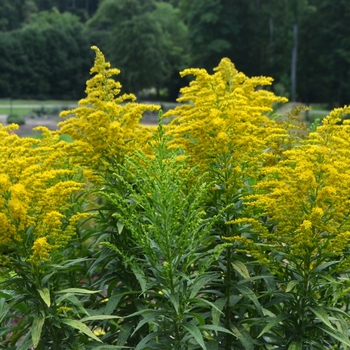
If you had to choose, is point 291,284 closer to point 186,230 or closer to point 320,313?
point 320,313

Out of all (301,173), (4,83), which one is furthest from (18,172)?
(4,83)

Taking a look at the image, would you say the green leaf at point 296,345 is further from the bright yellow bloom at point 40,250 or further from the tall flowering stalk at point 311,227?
the bright yellow bloom at point 40,250

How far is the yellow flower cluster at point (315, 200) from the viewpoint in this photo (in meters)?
2.97

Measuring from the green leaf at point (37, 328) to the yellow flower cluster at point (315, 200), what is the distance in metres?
1.40

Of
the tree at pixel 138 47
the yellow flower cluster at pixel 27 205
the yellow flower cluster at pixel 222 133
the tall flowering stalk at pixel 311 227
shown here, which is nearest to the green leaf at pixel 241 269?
the tall flowering stalk at pixel 311 227

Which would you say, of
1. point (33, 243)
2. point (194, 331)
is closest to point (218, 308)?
point (194, 331)

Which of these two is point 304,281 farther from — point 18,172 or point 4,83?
point 4,83

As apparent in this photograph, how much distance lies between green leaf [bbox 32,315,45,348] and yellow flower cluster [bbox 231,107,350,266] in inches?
55.1

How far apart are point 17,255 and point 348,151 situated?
2100 mm

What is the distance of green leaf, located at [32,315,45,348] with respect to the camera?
282cm

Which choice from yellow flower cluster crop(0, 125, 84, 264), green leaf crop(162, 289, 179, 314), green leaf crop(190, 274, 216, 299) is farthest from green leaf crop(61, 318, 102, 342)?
green leaf crop(190, 274, 216, 299)

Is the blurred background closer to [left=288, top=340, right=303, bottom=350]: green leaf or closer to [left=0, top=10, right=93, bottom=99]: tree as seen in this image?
[left=0, top=10, right=93, bottom=99]: tree

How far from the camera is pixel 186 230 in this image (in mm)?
2773

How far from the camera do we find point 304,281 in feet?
10.3
